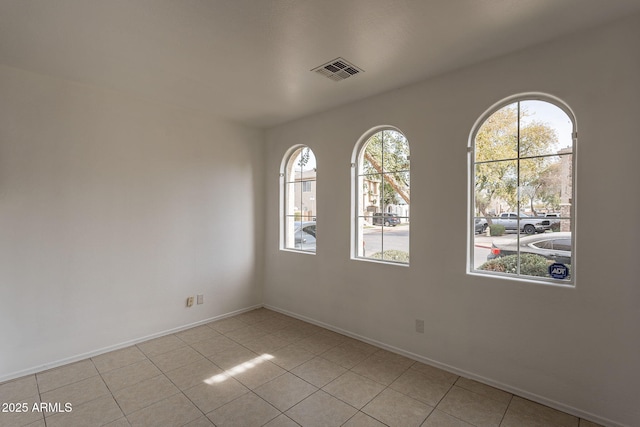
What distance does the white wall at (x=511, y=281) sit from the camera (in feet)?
6.57

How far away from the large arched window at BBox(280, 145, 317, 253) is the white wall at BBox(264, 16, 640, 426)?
44 centimetres

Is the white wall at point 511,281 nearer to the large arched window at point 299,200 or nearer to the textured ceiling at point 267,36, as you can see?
the textured ceiling at point 267,36

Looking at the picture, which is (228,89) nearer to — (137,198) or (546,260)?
(137,198)

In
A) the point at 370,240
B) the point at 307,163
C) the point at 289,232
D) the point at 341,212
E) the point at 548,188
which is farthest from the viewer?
the point at 289,232

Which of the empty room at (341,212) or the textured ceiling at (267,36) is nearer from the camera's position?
the textured ceiling at (267,36)

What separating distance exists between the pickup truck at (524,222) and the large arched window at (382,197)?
0.86m

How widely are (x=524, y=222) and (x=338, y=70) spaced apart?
2.07 meters

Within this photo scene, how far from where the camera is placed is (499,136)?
2.57 m

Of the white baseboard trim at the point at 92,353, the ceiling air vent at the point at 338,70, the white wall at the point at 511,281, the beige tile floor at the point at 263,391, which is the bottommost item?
the beige tile floor at the point at 263,391

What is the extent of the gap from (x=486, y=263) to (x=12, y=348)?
4.26 m

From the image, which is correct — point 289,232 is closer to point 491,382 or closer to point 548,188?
point 491,382

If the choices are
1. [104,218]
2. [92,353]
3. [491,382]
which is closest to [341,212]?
[491,382]

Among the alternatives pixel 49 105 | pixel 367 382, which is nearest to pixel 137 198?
pixel 49 105

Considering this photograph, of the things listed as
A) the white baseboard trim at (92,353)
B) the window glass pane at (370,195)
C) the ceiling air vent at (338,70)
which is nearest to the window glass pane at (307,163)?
the window glass pane at (370,195)
